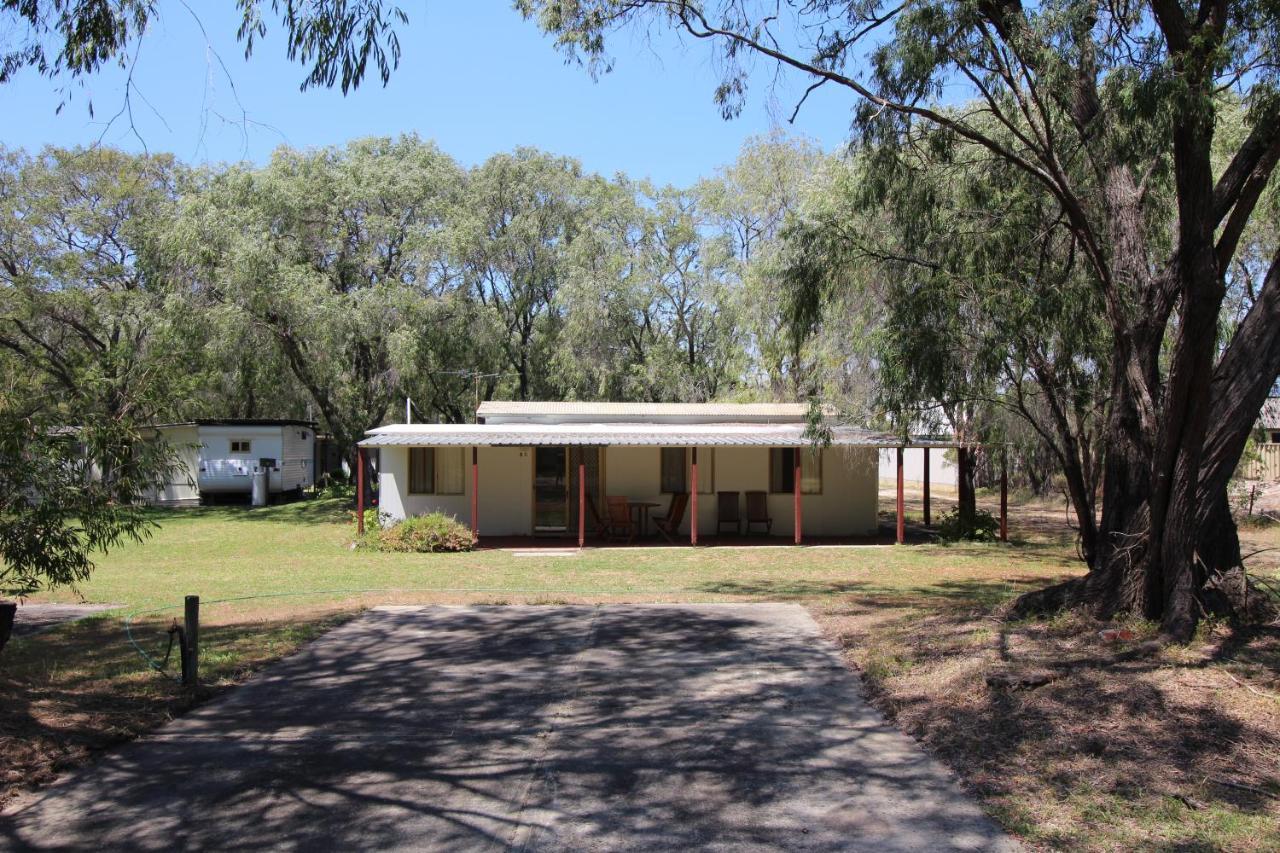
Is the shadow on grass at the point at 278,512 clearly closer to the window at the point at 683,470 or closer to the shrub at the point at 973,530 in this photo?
the window at the point at 683,470

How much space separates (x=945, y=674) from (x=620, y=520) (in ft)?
40.3

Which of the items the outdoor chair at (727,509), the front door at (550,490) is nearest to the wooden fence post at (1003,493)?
the outdoor chair at (727,509)

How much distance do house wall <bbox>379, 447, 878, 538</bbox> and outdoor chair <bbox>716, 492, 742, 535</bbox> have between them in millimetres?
129

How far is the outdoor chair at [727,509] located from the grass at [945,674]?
15.9 feet

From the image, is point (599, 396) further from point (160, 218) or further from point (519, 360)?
point (160, 218)

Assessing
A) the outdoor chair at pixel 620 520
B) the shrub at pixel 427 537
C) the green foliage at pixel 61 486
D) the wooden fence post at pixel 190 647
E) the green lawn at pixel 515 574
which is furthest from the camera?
the outdoor chair at pixel 620 520

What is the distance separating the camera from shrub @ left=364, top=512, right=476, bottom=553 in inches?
685

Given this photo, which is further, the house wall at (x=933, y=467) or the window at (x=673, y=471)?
the house wall at (x=933, y=467)

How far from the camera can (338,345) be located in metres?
24.5

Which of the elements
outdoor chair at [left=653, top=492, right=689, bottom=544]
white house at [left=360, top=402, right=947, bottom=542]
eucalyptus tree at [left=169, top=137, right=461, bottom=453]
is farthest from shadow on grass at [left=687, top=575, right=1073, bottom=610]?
eucalyptus tree at [left=169, top=137, right=461, bottom=453]

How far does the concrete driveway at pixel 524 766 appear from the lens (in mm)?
4234

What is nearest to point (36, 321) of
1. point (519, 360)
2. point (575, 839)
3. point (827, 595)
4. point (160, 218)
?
point (160, 218)

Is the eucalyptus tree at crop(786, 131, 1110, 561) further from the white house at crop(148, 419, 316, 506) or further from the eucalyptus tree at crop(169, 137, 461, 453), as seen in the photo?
the white house at crop(148, 419, 316, 506)

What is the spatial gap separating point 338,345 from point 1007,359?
17.9m
